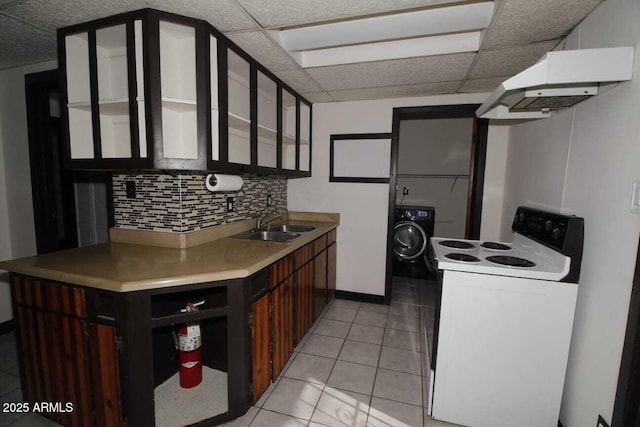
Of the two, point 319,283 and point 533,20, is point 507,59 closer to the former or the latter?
point 533,20

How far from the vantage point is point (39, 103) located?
2.33 metres

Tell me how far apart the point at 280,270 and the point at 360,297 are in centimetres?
166

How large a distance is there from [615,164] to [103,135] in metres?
2.55

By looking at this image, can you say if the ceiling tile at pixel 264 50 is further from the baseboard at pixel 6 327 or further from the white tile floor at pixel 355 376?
the baseboard at pixel 6 327

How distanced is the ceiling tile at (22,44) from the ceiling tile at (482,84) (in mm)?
3030

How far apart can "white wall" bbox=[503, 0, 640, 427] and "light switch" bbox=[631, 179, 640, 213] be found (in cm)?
3

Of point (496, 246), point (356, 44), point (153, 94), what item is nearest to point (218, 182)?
point (153, 94)

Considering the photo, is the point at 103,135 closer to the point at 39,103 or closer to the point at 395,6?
the point at 39,103

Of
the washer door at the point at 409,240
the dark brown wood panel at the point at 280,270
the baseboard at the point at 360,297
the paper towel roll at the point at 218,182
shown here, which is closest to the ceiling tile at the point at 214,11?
the paper towel roll at the point at 218,182

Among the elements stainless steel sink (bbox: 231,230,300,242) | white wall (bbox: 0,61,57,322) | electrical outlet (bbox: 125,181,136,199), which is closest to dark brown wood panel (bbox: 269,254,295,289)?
stainless steel sink (bbox: 231,230,300,242)

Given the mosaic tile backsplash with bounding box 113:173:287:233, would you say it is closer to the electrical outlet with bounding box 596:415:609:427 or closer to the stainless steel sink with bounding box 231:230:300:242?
the stainless steel sink with bounding box 231:230:300:242

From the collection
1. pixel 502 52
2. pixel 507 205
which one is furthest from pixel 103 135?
pixel 507 205

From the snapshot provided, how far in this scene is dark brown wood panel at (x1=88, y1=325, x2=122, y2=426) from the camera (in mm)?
1308

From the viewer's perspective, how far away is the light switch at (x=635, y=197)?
1.06 metres
